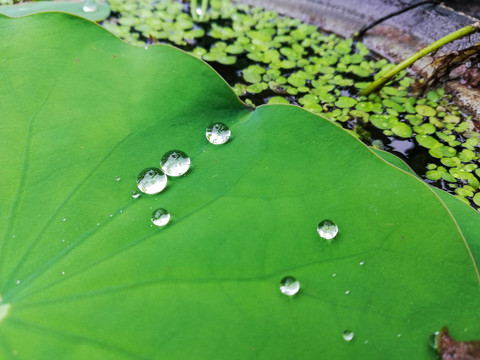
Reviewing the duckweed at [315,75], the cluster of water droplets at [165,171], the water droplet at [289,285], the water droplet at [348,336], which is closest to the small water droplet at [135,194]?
the cluster of water droplets at [165,171]

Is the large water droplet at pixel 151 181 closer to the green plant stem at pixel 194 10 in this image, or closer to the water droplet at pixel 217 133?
the water droplet at pixel 217 133

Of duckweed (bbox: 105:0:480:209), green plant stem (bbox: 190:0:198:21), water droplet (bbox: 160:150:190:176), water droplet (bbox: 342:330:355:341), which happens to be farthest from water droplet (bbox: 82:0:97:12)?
water droplet (bbox: 342:330:355:341)

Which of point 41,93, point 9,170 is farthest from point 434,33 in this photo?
point 9,170

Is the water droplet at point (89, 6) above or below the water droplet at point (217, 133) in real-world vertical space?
below

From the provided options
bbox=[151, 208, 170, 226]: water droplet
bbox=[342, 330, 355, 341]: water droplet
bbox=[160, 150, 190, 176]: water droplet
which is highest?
bbox=[160, 150, 190, 176]: water droplet

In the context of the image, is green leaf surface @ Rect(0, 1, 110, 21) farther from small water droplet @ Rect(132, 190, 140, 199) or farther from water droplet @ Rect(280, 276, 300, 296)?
water droplet @ Rect(280, 276, 300, 296)

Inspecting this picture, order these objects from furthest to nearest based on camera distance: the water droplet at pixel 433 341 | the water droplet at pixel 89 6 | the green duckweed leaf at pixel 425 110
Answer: the water droplet at pixel 89 6 → the green duckweed leaf at pixel 425 110 → the water droplet at pixel 433 341
